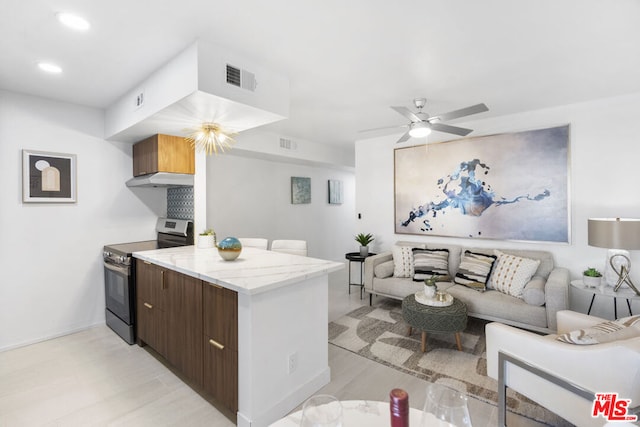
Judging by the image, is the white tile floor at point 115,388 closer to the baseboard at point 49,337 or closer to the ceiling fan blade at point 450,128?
the baseboard at point 49,337

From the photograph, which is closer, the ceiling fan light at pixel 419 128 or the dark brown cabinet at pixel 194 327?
the dark brown cabinet at pixel 194 327

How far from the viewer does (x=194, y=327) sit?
2.13m

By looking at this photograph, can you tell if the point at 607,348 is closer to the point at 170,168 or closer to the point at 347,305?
the point at 347,305

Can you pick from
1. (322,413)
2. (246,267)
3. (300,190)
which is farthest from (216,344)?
(300,190)

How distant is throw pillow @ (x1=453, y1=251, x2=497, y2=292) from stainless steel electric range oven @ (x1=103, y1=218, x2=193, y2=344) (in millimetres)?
3239

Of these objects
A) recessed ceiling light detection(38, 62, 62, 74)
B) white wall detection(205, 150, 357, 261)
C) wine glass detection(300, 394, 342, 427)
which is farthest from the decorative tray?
recessed ceiling light detection(38, 62, 62, 74)

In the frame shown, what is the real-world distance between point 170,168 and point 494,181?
387 cm

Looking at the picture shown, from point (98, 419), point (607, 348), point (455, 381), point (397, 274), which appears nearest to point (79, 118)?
point (98, 419)

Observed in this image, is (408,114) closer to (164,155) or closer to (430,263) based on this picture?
(430,263)

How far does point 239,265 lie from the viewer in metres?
2.32

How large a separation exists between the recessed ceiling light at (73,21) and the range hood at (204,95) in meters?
0.54

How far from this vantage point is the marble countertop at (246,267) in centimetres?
182

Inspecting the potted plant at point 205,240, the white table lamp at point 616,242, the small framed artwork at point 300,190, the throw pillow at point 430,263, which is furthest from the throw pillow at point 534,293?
the small framed artwork at point 300,190

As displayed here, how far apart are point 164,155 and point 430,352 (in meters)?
3.38
